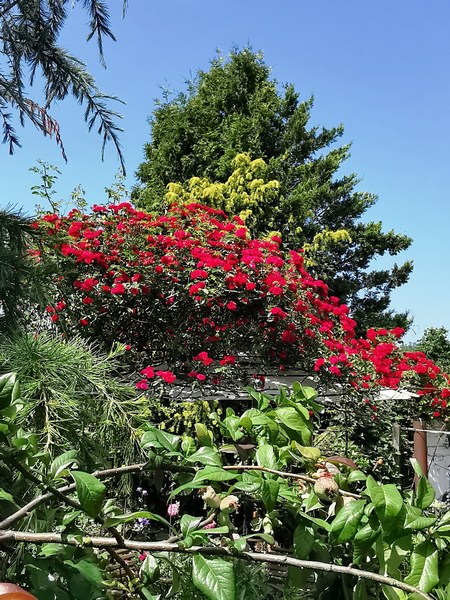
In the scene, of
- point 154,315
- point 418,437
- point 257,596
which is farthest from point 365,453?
point 257,596

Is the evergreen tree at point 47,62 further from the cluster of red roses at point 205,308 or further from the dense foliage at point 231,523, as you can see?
the dense foliage at point 231,523

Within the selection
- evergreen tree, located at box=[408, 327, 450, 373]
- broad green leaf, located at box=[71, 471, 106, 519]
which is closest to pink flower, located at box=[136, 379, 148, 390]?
broad green leaf, located at box=[71, 471, 106, 519]

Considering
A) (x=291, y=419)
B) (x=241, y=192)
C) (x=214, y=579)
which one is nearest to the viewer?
(x=214, y=579)

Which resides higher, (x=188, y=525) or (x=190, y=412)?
(x=190, y=412)

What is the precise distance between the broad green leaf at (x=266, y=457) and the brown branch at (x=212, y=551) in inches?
5.6

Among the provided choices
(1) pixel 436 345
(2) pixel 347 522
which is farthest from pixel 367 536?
(1) pixel 436 345

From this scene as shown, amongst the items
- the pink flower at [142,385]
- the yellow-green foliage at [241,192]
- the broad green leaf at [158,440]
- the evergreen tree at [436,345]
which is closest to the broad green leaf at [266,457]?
the broad green leaf at [158,440]

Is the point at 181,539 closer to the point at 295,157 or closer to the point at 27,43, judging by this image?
the point at 27,43

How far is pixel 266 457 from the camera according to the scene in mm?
765

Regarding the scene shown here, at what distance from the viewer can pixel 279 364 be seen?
4.62 m

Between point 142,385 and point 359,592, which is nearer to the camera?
point 359,592

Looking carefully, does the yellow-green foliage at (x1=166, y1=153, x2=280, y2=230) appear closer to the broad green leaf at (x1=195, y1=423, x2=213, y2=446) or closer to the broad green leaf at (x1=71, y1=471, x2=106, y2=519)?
the broad green leaf at (x1=195, y1=423, x2=213, y2=446)

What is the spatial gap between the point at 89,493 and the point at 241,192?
368 inches

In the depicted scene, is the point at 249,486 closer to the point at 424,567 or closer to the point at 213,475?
the point at 213,475
